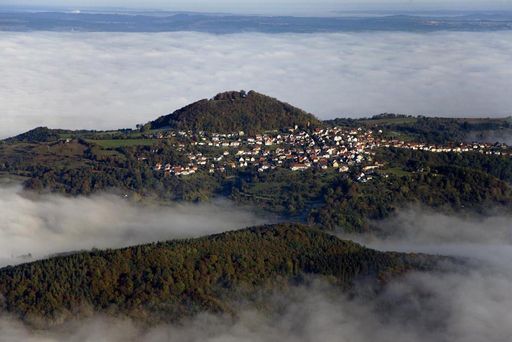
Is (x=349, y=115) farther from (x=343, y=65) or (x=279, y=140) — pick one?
(x=343, y=65)

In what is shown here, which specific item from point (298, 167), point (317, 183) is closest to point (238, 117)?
point (298, 167)

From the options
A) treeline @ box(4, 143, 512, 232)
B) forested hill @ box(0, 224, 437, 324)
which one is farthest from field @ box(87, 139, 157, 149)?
forested hill @ box(0, 224, 437, 324)

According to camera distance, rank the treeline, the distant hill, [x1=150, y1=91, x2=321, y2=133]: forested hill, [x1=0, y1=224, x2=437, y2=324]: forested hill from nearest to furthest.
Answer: [x1=0, y1=224, x2=437, y2=324]: forested hill
the treeline
the distant hill
[x1=150, y1=91, x2=321, y2=133]: forested hill

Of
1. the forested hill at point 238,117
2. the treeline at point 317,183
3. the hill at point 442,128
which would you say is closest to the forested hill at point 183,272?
the treeline at point 317,183

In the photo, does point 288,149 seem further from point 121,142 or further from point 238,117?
point 121,142

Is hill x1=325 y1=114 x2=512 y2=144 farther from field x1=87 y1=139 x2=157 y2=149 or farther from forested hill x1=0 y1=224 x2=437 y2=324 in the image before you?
forested hill x1=0 y1=224 x2=437 y2=324

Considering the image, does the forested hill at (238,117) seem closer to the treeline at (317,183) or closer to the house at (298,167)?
the treeline at (317,183)

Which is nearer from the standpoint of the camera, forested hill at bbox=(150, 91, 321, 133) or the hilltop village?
the hilltop village

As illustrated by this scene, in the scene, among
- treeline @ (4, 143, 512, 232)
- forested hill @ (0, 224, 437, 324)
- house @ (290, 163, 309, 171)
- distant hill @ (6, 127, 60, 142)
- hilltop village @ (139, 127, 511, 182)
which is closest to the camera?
forested hill @ (0, 224, 437, 324)

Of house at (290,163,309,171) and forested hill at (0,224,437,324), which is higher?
forested hill at (0,224,437,324)
